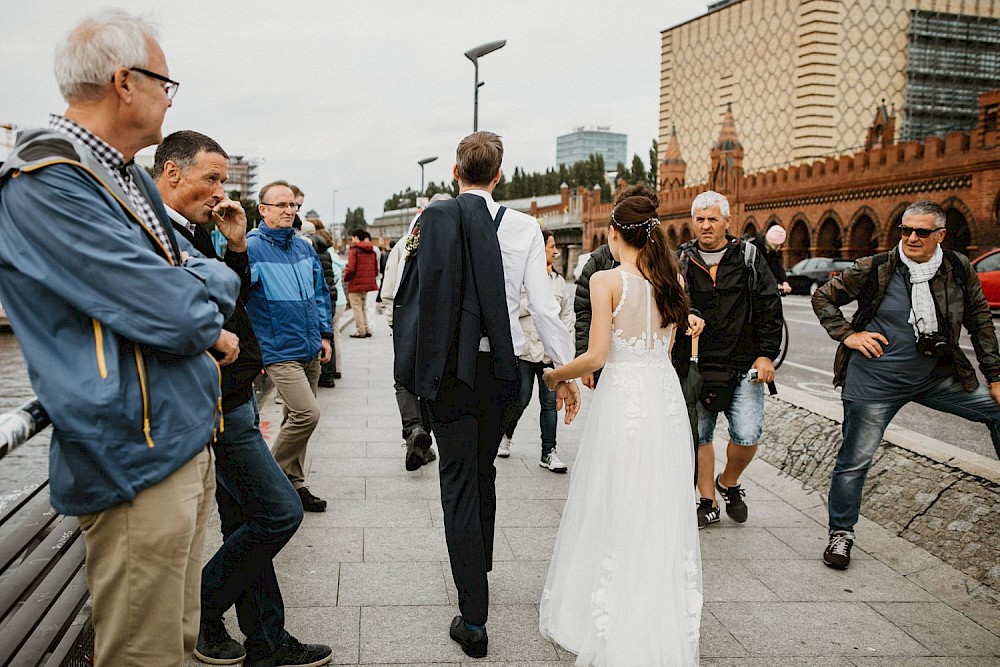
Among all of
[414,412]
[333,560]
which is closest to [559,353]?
[333,560]

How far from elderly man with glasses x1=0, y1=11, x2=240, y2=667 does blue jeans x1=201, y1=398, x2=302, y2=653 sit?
849mm

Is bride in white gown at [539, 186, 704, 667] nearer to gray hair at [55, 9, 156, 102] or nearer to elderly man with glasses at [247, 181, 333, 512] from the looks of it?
elderly man with glasses at [247, 181, 333, 512]

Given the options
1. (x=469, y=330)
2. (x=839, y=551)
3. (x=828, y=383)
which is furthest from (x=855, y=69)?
(x=469, y=330)

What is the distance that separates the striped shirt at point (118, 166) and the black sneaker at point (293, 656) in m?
1.79

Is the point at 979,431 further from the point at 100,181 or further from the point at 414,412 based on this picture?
the point at 100,181

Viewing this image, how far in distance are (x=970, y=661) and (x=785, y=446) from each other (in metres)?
3.29

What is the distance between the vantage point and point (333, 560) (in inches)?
181

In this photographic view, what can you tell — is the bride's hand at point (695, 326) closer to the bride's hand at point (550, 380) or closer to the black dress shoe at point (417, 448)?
the bride's hand at point (550, 380)

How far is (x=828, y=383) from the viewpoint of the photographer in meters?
11.5

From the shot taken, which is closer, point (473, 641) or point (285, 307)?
point (473, 641)

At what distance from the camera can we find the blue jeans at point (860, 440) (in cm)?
464

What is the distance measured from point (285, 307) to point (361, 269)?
11.4 m

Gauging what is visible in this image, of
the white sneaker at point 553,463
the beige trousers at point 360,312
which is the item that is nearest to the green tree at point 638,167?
the beige trousers at point 360,312

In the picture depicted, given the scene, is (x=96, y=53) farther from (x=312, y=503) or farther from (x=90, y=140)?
(x=312, y=503)
